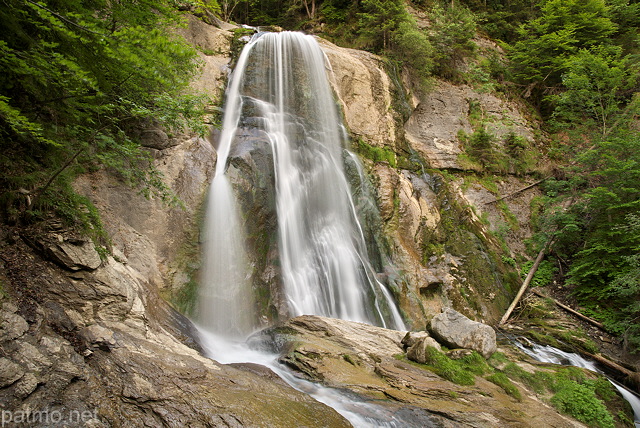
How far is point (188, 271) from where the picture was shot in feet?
25.5

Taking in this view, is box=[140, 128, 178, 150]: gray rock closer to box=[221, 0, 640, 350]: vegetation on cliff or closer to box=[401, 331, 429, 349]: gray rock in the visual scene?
box=[401, 331, 429, 349]: gray rock

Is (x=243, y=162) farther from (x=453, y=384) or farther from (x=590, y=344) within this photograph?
(x=590, y=344)

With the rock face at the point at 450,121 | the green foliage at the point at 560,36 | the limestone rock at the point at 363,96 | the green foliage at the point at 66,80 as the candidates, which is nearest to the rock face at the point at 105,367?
the green foliage at the point at 66,80

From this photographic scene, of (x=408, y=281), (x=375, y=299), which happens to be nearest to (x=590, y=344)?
(x=408, y=281)

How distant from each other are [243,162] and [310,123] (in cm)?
409

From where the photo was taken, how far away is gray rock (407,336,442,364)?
6.60m

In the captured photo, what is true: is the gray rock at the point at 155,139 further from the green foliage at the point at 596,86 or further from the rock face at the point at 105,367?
the green foliage at the point at 596,86

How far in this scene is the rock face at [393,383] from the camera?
4.77 meters

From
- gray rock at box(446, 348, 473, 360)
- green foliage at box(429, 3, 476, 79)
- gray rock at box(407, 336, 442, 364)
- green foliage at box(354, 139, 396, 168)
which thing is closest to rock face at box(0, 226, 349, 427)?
gray rock at box(407, 336, 442, 364)

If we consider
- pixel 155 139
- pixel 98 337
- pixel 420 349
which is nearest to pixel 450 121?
pixel 420 349

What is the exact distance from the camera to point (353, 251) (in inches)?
432

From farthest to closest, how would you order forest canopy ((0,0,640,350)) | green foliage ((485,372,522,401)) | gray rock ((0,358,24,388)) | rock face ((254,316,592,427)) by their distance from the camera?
green foliage ((485,372,522,401)) < rock face ((254,316,592,427)) < forest canopy ((0,0,640,350)) < gray rock ((0,358,24,388))

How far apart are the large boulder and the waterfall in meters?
2.39

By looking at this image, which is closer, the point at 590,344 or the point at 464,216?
the point at 590,344
